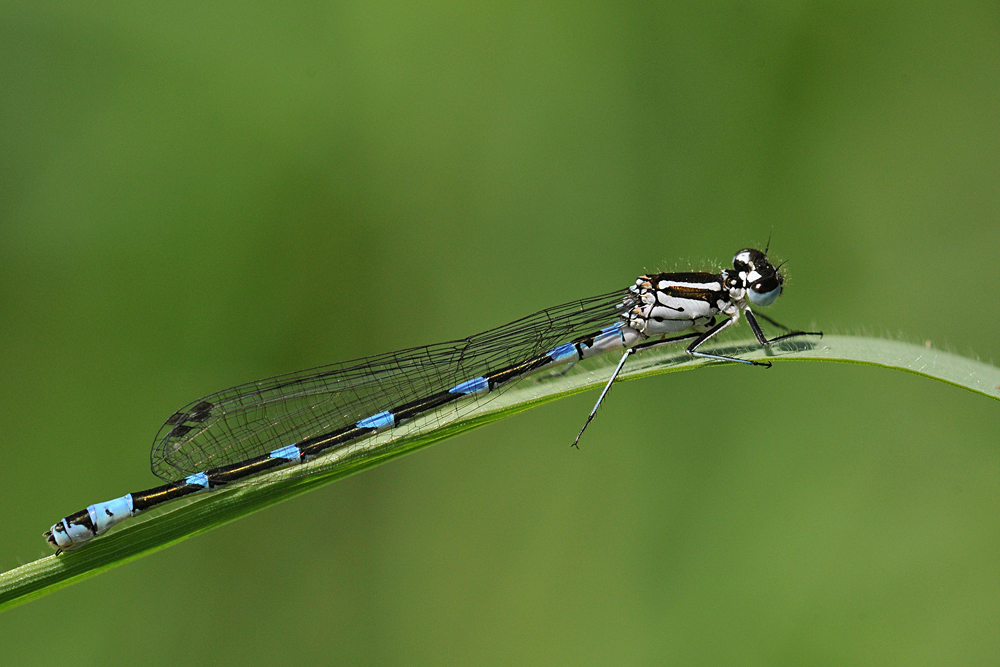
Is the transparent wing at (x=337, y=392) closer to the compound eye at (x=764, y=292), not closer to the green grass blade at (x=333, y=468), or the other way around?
the green grass blade at (x=333, y=468)

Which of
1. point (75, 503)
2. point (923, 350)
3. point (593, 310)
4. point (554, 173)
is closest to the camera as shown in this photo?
point (923, 350)

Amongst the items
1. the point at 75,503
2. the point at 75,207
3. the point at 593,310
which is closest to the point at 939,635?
the point at 593,310

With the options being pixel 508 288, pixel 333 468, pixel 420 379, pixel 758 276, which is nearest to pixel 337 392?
pixel 420 379

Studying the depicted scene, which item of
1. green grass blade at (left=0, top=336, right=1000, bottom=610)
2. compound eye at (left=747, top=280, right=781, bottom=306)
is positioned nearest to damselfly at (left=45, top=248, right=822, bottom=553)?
compound eye at (left=747, top=280, right=781, bottom=306)

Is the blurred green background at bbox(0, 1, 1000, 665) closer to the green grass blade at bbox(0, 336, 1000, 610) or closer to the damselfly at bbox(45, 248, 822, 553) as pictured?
the damselfly at bbox(45, 248, 822, 553)

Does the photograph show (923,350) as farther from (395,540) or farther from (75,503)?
(75,503)

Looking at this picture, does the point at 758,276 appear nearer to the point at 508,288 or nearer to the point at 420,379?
the point at 420,379

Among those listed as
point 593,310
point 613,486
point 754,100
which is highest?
point 754,100
